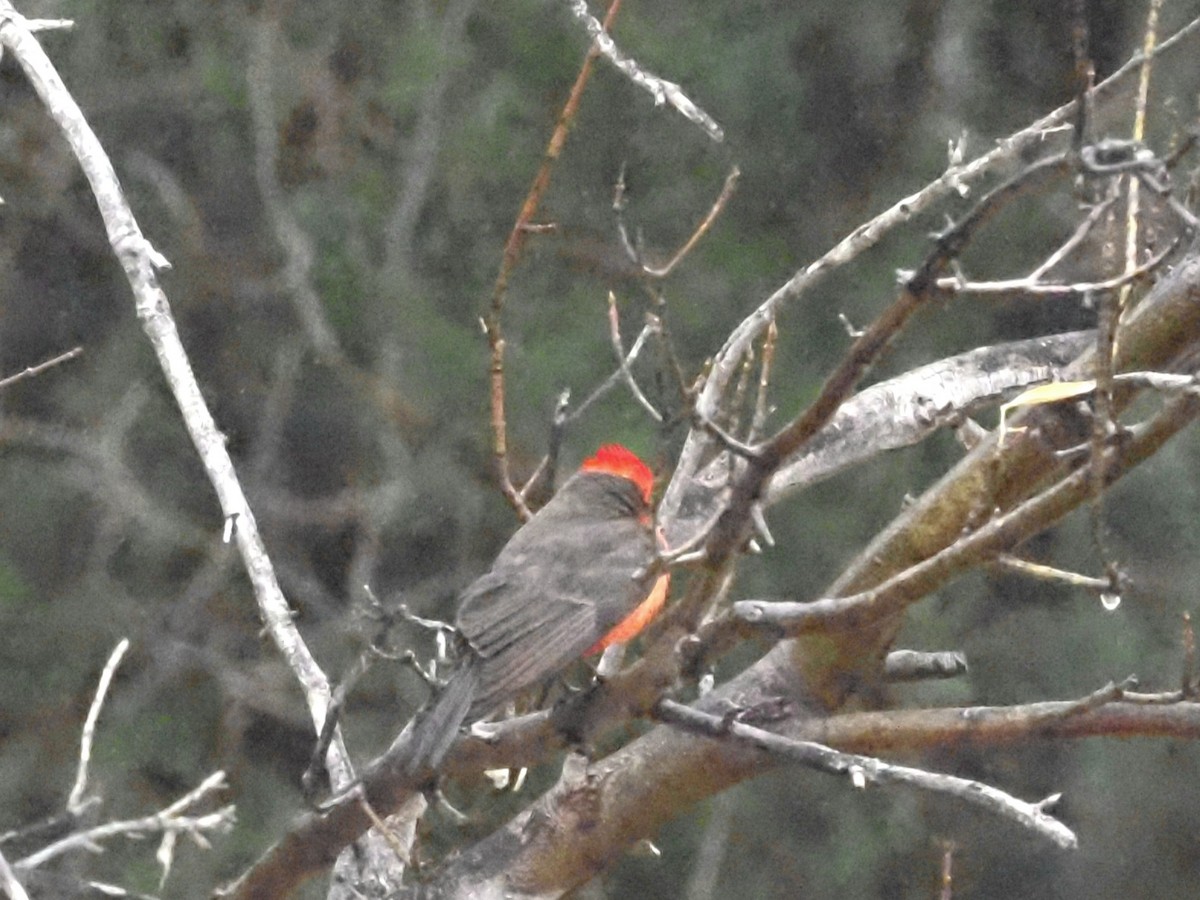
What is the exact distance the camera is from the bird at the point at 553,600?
1381 mm

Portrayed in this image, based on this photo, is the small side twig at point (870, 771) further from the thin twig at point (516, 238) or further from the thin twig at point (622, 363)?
the thin twig at point (516, 238)

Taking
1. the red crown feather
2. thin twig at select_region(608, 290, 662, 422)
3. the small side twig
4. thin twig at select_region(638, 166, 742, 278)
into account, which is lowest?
the small side twig

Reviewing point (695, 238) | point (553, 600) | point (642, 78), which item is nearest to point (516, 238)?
point (695, 238)

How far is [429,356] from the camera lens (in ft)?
7.25

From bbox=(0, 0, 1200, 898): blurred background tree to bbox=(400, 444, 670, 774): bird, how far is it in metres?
0.35

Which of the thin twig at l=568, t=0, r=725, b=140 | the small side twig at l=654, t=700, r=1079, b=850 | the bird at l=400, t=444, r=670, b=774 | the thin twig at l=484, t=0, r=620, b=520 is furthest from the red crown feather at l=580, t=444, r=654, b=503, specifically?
the small side twig at l=654, t=700, r=1079, b=850

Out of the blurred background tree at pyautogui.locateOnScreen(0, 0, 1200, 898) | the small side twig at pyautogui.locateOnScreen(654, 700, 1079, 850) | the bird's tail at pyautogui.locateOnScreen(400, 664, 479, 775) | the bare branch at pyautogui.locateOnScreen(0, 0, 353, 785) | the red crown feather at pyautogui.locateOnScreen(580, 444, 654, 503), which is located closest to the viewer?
the small side twig at pyautogui.locateOnScreen(654, 700, 1079, 850)

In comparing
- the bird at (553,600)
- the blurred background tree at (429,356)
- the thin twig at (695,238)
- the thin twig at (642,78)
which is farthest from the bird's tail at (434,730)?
the blurred background tree at (429,356)

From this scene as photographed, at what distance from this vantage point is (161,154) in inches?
88.2

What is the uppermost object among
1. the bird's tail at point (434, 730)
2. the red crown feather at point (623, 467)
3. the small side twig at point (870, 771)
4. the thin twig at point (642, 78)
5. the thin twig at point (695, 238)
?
the thin twig at point (642, 78)

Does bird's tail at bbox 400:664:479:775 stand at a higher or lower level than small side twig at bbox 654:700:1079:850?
lower

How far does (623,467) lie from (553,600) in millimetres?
251

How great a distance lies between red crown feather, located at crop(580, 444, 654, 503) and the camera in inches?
69.7

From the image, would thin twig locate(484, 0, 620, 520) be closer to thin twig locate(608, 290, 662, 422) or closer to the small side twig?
thin twig locate(608, 290, 662, 422)
